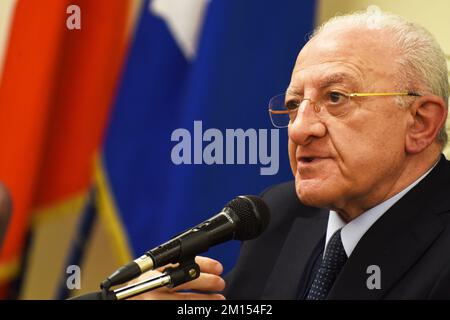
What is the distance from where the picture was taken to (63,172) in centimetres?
272

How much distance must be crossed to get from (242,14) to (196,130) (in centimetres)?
42

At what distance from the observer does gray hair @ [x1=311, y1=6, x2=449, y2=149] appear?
4.85 feet

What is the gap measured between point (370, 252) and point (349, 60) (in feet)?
1.34

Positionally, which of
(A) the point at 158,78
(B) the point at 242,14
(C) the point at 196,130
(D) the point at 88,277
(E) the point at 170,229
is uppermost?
(B) the point at 242,14

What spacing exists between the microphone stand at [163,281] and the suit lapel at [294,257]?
493 mm

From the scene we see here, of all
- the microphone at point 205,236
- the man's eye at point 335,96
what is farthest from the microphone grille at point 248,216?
the man's eye at point 335,96

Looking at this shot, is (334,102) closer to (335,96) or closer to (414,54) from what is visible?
(335,96)

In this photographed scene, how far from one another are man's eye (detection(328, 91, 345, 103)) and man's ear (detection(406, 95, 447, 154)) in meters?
Result: 0.15

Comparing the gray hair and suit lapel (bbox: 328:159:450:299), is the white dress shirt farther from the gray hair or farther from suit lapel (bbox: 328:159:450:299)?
the gray hair

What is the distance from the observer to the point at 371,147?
1.48 meters

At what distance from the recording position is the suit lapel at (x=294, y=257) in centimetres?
163

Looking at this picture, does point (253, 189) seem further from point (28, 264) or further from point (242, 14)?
point (28, 264)

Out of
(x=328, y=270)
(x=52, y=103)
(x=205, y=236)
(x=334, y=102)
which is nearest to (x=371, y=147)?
(x=334, y=102)
